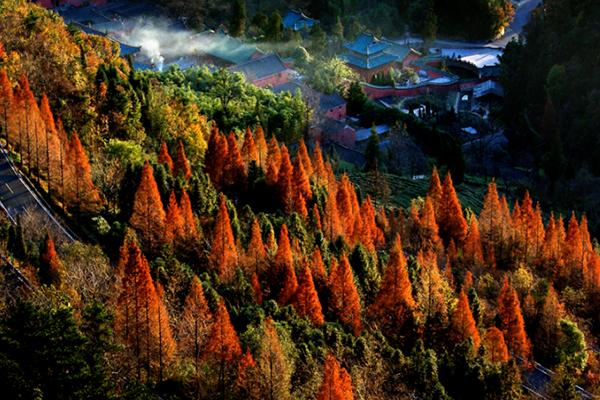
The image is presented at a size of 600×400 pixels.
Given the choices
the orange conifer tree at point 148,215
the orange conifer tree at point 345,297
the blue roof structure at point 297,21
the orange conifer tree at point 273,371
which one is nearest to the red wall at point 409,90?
the blue roof structure at point 297,21

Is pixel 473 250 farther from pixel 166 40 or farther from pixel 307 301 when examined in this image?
pixel 166 40

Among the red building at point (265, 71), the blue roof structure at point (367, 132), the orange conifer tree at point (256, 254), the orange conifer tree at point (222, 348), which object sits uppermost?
the orange conifer tree at point (222, 348)

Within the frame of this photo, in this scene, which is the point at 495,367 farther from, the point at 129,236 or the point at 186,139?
the point at 186,139

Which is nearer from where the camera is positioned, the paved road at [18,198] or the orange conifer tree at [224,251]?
the orange conifer tree at [224,251]

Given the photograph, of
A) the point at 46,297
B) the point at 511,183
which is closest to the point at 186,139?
the point at 46,297

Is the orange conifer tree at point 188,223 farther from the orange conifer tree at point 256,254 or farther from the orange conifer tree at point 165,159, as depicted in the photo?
the orange conifer tree at point 165,159
